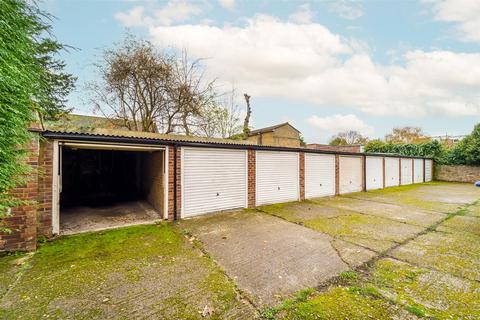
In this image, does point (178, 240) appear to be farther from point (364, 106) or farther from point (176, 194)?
point (364, 106)

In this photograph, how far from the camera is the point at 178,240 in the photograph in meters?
4.64

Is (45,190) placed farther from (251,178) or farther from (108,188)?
(108,188)

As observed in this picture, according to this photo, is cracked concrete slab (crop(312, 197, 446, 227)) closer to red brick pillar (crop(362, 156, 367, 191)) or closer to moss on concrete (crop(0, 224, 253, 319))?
red brick pillar (crop(362, 156, 367, 191))

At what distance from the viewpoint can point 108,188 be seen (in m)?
11.7

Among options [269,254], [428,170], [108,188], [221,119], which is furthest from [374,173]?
[108,188]

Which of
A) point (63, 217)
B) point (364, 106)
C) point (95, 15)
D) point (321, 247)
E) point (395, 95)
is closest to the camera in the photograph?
point (321, 247)

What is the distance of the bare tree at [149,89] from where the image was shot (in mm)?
12414

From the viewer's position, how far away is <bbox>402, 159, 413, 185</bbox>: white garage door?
16.8m

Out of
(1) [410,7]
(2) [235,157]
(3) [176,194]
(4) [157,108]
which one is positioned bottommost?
(3) [176,194]

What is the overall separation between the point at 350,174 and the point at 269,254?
32.4 feet

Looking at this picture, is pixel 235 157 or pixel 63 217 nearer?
pixel 63 217

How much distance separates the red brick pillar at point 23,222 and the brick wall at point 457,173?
92.3 ft

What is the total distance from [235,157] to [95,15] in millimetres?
6692

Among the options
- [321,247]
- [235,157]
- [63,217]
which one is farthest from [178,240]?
[63,217]
